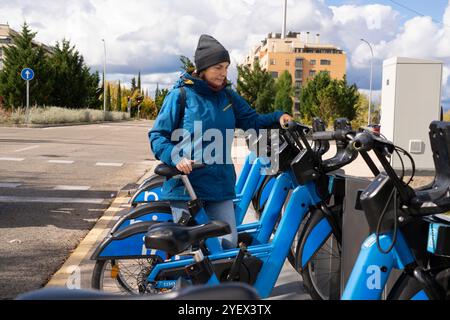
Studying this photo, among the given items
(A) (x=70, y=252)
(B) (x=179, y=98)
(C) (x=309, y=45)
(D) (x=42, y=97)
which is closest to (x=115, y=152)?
Answer: (A) (x=70, y=252)

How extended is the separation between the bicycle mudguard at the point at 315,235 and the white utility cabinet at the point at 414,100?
22.9 feet

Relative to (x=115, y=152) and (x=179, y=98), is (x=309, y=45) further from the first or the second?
(x=179, y=98)

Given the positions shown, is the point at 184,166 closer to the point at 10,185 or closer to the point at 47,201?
the point at 47,201

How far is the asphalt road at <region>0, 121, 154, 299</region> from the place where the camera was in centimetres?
486

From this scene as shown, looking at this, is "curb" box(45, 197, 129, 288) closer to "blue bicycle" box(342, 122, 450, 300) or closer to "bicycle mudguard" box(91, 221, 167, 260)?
"bicycle mudguard" box(91, 221, 167, 260)

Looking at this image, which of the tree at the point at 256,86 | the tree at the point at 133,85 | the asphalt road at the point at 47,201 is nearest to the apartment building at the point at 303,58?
the tree at the point at 133,85

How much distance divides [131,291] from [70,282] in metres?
0.71

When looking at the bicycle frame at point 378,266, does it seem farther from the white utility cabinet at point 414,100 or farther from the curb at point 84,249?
the white utility cabinet at point 414,100

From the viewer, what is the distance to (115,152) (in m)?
16.8

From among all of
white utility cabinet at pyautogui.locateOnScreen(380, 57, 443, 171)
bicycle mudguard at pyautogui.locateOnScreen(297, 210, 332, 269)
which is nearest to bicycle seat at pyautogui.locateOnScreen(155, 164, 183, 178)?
bicycle mudguard at pyautogui.locateOnScreen(297, 210, 332, 269)

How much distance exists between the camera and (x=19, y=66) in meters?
39.6

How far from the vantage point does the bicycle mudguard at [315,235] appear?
3.65 m

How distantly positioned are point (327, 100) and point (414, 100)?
81.1 ft

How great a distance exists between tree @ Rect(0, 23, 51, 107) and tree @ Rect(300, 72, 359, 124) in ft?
64.1
